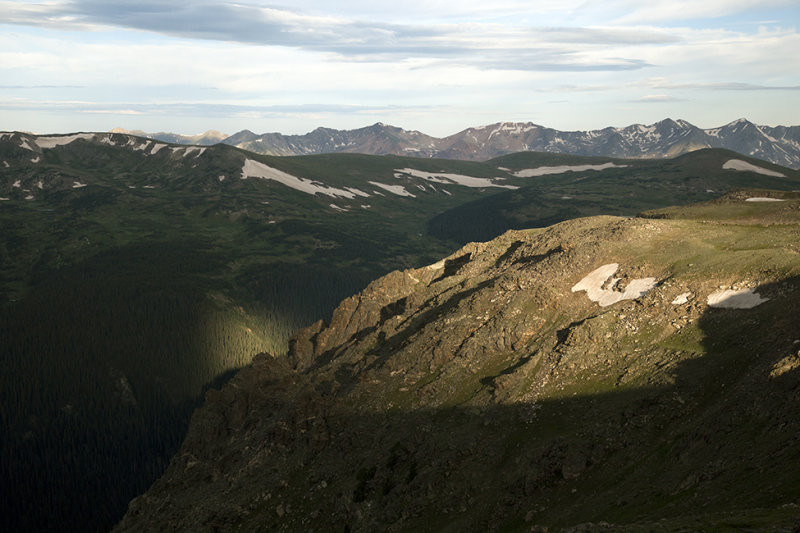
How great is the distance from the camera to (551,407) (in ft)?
191

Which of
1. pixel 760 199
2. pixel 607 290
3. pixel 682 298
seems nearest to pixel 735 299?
pixel 682 298

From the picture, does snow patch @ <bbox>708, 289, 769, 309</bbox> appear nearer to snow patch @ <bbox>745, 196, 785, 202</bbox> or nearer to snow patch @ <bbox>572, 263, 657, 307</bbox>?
snow patch @ <bbox>572, 263, 657, 307</bbox>

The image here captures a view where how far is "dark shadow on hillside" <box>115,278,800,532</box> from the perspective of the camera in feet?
125

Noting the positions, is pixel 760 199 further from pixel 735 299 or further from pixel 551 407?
pixel 551 407

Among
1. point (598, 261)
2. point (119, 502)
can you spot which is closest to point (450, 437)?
point (598, 261)

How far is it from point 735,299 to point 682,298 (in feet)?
17.3

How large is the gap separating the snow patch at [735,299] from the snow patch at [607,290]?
860 centimetres

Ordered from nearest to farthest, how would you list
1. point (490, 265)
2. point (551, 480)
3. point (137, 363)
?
point (551, 480) → point (490, 265) → point (137, 363)

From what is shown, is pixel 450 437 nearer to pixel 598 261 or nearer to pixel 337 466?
pixel 337 466

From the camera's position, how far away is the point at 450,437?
202 ft

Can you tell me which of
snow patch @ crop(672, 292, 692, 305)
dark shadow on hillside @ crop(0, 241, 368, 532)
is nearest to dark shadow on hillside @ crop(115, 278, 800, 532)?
snow patch @ crop(672, 292, 692, 305)

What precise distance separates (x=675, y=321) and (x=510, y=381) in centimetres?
1820

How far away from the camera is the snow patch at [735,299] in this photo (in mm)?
57812

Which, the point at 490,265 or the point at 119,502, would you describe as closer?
the point at 490,265
